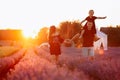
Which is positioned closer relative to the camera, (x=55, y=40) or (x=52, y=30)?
(x=52, y=30)

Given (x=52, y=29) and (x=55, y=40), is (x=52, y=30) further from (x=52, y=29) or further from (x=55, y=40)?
(x=55, y=40)

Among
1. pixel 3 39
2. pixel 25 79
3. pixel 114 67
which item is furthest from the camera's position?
pixel 3 39

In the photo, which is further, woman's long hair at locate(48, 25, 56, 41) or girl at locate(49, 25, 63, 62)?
girl at locate(49, 25, 63, 62)

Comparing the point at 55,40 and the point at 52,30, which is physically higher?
the point at 52,30

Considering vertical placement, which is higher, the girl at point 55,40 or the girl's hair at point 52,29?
the girl's hair at point 52,29

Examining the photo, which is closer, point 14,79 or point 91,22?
point 14,79

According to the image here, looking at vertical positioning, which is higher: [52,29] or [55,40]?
[52,29]

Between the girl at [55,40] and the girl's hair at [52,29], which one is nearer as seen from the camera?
the girl's hair at [52,29]

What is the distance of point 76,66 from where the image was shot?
32.3 ft

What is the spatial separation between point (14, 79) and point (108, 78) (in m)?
1.59

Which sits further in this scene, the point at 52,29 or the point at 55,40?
the point at 55,40

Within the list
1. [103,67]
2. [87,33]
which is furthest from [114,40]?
[103,67]

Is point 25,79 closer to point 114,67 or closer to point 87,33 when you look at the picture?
point 114,67

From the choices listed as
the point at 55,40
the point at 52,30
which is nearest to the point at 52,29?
the point at 52,30
